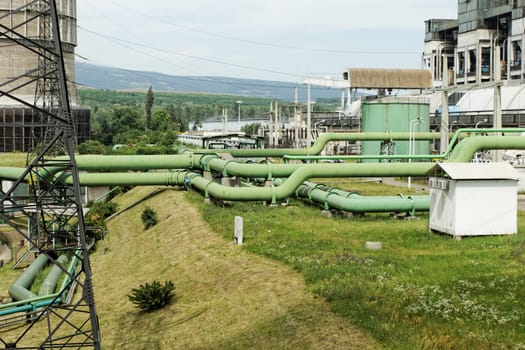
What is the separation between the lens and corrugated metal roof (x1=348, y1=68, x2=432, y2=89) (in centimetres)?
7762

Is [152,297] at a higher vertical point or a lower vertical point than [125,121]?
lower

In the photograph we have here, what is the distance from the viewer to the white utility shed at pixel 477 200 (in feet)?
81.5

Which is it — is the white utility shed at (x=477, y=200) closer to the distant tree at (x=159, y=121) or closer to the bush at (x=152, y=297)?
the bush at (x=152, y=297)

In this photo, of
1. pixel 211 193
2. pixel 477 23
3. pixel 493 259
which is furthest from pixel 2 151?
pixel 493 259

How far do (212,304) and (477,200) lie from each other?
34.0 feet

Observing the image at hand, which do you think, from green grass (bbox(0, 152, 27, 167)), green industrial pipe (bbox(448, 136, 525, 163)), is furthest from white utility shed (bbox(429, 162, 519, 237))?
green grass (bbox(0, 152, 27, 167))

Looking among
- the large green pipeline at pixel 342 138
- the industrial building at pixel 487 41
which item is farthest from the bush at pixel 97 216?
the industrial building at pixel 487 41

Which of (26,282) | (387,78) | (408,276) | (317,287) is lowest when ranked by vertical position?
(26,282)

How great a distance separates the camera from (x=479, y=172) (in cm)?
2519

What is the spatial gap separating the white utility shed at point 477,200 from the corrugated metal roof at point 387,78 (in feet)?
173

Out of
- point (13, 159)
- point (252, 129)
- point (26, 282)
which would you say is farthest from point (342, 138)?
point (252, 129)

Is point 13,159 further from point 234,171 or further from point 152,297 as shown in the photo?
point 152,297

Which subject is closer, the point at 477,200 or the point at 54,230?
the point at 54,230

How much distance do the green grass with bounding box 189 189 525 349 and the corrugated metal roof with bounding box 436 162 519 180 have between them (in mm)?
2124
